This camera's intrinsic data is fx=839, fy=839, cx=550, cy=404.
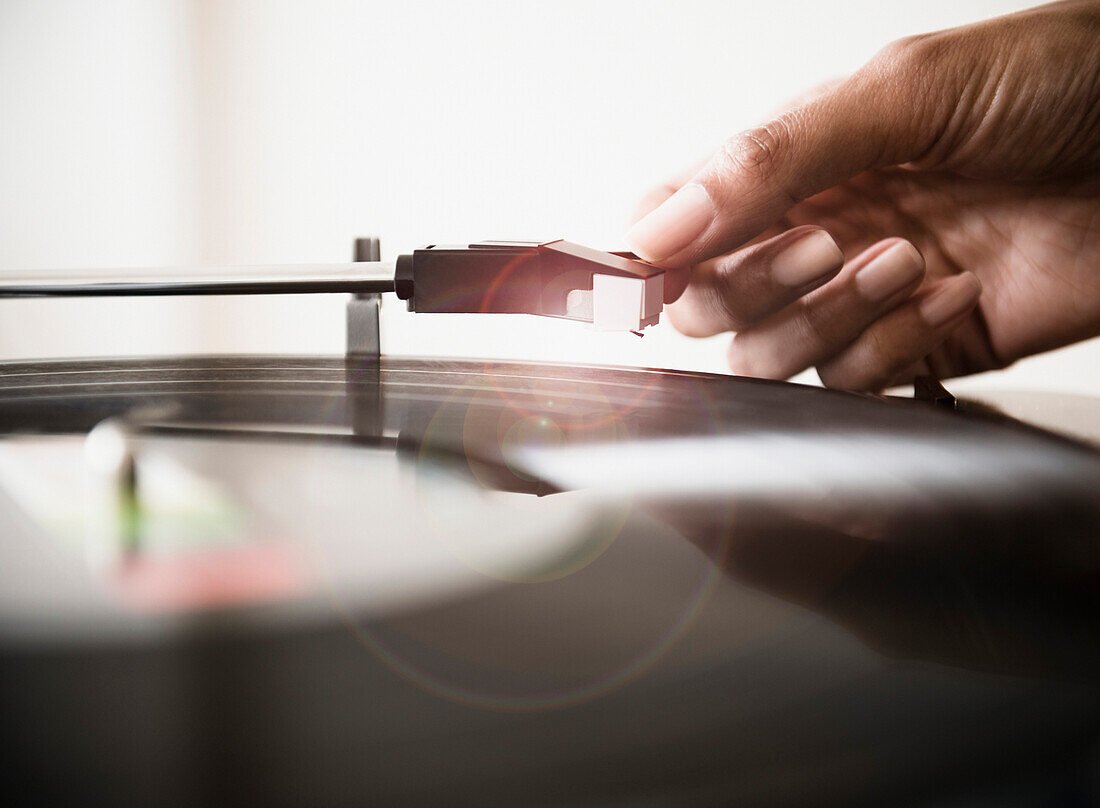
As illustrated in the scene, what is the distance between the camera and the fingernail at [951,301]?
1.90ft

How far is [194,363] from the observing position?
1.47 feet

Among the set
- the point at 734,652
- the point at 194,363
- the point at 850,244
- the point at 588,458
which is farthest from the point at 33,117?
the point at 734,652

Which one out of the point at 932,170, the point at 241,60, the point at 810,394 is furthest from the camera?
the point at 241,60

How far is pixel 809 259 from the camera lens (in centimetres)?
50

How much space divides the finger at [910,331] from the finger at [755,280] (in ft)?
0.24

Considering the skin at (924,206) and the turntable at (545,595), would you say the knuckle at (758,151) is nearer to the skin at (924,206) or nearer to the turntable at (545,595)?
the skin at (924,206)

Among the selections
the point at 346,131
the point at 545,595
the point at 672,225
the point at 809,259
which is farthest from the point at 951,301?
the point at 346,131


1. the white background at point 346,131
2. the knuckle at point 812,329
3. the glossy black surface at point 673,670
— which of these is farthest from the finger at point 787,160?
the white background at point 346,131

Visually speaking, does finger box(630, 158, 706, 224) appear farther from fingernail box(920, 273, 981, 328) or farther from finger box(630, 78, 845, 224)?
fingernail box(920, 273, 981, 328)

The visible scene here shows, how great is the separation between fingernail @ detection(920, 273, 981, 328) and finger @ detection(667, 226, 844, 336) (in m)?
0.11

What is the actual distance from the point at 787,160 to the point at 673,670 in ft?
1.30

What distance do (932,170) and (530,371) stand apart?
41 centimetres

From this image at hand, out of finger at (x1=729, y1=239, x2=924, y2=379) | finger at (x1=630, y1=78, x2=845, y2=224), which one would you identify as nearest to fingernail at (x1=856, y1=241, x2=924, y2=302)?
→ finger at (x1=729, y1=239, x2=924, y2=379)

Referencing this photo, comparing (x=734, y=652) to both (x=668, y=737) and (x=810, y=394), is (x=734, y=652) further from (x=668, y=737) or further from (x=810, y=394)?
(x=810, y=394)
